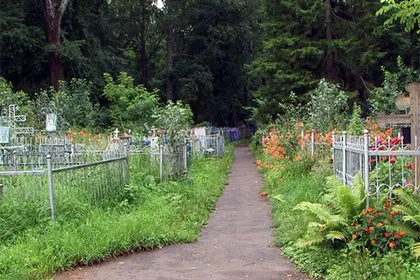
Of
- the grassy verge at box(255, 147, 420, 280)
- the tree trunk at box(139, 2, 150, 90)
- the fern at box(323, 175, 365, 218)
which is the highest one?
the tree trunk at box(139, 2, 150, 90)

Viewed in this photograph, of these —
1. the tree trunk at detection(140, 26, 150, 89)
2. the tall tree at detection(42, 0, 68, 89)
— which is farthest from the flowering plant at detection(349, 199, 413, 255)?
the tree trunk at detection(140, 26, 150, 89)

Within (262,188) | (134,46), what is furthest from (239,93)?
(262,188)

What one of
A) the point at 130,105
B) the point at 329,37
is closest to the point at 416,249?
the point at 130,105

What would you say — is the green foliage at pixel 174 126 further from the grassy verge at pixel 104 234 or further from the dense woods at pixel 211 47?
the dense woods at pixel 211 47

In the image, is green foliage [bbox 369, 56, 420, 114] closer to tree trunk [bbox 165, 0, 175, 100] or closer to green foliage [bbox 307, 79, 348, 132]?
green foliage [bbox 307, 79, 348, 132]

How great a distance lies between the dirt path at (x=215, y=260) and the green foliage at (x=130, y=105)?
565 inches

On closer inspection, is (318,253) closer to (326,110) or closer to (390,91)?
(326,110)

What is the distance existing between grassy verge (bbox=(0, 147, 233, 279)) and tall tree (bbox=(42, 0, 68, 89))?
23.0 metres

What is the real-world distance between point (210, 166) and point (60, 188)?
1197 cm

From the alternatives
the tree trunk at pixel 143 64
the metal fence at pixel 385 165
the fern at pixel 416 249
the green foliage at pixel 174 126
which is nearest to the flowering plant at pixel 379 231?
the fern at pixel 416 249

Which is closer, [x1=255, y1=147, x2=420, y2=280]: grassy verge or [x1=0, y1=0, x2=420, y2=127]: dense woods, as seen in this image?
[x1=255, y1=147, x2=420, y2=280]: grassy verge

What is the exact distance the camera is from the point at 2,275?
6207 millimetres

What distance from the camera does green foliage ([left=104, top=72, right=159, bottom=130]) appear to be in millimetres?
24562

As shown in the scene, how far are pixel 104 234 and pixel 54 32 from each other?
2717cm
